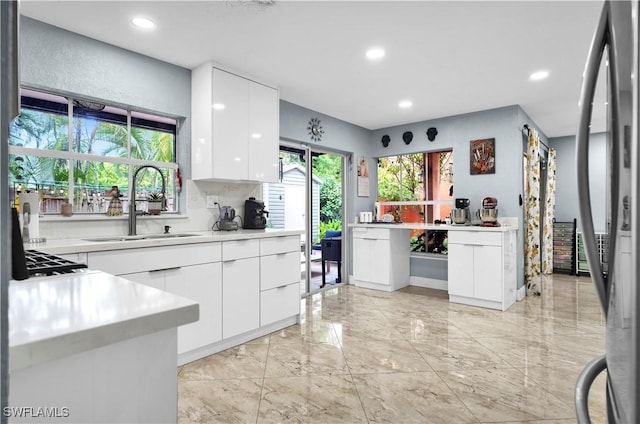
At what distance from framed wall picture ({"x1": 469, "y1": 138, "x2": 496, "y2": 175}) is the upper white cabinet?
2738 mm

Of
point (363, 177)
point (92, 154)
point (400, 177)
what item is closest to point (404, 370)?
point (92, 154)

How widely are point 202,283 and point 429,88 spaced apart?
2986 mm

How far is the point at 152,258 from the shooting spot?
229cm

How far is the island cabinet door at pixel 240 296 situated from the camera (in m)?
2.73

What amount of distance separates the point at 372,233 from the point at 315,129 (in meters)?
1.64

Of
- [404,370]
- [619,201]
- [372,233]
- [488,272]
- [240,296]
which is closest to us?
[619,201]

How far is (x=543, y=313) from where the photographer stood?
3783 mm

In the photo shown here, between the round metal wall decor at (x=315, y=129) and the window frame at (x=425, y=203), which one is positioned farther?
the window frame at (x=425, y=203)

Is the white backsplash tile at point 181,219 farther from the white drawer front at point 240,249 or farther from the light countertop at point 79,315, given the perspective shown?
the light countertop at point 79,315

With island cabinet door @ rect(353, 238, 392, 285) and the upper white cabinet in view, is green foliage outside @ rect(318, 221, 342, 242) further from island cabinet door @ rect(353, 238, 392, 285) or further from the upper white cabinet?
the upper white cabinet

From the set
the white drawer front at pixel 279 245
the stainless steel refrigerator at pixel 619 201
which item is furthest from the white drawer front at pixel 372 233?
the stainless steel refrigerator at pixel 619 201

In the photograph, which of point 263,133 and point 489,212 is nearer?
point 263,133

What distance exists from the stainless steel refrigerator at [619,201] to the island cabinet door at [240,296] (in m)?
2.35

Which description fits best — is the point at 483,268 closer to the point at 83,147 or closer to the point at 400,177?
the point at 400,177
